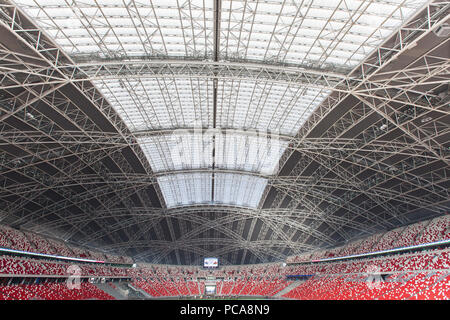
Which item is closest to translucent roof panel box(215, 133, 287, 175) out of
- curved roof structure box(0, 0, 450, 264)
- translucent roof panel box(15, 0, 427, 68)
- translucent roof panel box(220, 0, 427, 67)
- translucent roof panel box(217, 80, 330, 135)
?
curved roof structure box(0, 0, 450, 264)

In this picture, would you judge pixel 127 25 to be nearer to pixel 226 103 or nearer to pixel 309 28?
pixel 309 28

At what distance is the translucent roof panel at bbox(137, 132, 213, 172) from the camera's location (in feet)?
120

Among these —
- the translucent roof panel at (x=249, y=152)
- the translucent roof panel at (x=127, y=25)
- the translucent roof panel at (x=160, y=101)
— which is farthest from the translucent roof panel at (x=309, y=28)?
the translucent roof panel at (x=249, y=152)

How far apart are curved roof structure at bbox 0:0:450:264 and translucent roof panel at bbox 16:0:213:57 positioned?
111 mm

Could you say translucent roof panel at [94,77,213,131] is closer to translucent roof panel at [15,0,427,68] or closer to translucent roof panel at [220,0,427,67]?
translucent roof panel at [15,0,427,68]

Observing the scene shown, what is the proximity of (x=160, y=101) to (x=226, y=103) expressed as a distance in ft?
23.8

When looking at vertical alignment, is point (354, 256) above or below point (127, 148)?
below

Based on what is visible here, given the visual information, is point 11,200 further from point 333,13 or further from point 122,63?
point 333,13

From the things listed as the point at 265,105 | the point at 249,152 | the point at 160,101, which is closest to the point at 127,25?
the point at 160,101

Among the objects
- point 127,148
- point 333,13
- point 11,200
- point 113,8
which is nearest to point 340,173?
point 333,13

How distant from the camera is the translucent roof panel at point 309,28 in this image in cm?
1731

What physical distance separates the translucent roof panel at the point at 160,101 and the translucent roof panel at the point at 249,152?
5401 millimetres

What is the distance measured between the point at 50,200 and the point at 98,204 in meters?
7.47

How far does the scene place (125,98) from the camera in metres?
28.3
